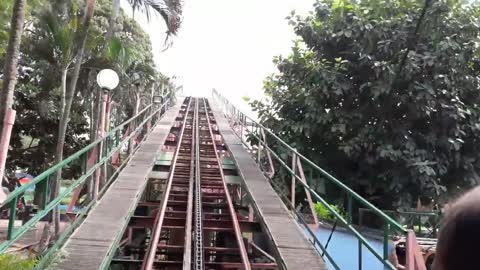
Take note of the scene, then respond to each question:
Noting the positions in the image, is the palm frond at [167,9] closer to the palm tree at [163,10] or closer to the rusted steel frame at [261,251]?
the palm tree at [163,10]

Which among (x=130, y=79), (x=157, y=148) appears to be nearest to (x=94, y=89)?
(x=130, y=79)

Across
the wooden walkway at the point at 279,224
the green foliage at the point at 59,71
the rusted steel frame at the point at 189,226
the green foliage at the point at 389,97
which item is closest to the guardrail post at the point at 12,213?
the rusted steel frame at the point at 189,226

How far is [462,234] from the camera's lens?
861mm

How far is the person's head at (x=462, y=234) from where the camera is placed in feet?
2.76

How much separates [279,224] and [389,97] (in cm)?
685

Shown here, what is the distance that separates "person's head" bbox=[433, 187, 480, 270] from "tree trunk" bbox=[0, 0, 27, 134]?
265 inches

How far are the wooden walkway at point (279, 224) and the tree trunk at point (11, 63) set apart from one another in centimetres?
393

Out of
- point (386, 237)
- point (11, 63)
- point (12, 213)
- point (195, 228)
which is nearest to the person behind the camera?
point (12, 213)

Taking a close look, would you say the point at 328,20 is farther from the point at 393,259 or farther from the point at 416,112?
the point at 393,259

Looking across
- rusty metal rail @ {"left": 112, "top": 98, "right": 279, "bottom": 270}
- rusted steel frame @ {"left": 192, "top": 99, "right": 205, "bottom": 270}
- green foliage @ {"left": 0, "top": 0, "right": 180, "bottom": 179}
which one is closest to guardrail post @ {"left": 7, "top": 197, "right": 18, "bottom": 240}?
rusty metal rail @ {"left": 112, "top": 98, "right": 279, "bottom": 270}

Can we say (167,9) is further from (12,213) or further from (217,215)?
(12,213)

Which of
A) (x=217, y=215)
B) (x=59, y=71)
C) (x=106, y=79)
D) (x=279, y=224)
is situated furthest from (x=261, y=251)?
(x=59, y=71)

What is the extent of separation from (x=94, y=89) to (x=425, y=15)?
13143mm

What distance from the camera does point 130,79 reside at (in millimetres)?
22594
